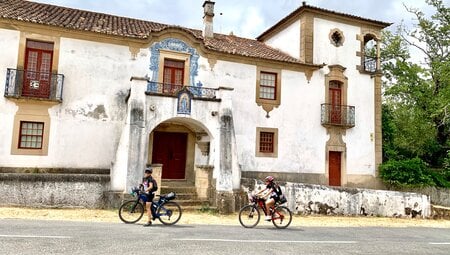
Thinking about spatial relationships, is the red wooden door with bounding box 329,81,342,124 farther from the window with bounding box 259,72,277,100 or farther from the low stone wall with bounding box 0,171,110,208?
the low stone wall with bounding box 0,171,110,208

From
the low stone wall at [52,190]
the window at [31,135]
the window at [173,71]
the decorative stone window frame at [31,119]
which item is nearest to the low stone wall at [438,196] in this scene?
the window at [173,71]

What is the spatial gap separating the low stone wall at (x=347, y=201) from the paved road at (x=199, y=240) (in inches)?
124

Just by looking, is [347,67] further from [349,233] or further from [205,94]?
[349,233]

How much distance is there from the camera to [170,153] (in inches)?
674

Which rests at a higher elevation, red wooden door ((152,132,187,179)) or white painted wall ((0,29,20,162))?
white painted wall ((0,29,20,162))

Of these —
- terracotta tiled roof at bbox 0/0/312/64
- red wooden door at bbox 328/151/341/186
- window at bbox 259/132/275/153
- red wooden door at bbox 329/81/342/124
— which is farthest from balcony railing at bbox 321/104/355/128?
window at bbox 259/132/275/153

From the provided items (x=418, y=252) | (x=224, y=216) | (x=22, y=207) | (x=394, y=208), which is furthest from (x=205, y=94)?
(x=418, y=252)

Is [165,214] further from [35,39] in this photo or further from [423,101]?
[423,101]

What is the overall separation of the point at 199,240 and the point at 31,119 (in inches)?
394

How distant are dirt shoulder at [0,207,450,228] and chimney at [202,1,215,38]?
1079 centimetres

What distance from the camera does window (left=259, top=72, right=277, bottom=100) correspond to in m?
18.8

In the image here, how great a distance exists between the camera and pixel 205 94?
16.3m

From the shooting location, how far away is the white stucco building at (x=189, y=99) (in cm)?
1441

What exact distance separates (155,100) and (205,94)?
282 centimetres
